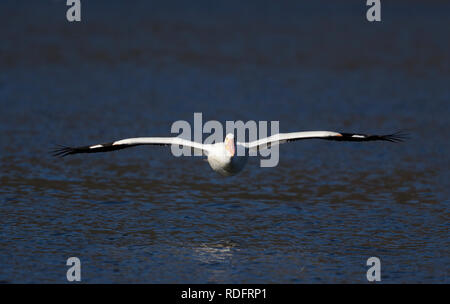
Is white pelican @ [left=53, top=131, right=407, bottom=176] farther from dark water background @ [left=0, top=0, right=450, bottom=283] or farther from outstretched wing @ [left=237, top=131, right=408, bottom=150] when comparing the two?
dark water background @ [left=0, top=0, right=450, bottom=283]

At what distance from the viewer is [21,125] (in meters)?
25.4

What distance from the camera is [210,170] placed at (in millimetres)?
21219

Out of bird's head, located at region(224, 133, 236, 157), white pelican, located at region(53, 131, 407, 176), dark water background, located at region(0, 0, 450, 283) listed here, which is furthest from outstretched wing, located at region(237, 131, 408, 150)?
dark water background, located at region(0, 0, 450, 283)

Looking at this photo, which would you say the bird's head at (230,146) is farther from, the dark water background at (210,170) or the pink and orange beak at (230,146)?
the dark water background at (210,170)

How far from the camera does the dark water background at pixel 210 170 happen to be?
15.2m

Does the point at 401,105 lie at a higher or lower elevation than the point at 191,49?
lower

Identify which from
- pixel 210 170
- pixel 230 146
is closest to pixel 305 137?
pixel 230 146

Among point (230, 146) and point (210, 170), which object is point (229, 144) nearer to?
point (230, 146)

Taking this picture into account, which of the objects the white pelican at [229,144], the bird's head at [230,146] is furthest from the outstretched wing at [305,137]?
the bird's head at [230,146]

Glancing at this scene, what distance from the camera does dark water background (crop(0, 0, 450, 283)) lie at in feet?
49.9

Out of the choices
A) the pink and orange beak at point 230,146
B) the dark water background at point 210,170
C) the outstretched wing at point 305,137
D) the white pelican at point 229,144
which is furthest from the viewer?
the outstretched wing at point 305,137

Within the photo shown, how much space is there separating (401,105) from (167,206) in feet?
45.1

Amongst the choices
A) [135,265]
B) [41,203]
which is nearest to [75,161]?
[41,203]

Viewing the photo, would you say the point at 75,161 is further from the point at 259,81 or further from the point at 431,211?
the point at 259,81
